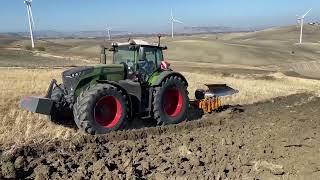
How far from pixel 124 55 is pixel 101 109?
7.11 feet

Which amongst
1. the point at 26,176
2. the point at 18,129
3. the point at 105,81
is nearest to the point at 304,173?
the point at 26,176

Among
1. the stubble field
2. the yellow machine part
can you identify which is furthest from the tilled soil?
the yellow machine part

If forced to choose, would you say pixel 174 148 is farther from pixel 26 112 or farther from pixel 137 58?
pixel 26 112

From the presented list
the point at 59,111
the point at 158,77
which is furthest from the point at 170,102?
the point at 59,111

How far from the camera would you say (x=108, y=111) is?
484 inches

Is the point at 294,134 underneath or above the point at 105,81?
underneath

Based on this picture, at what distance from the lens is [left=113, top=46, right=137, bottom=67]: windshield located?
1350cm

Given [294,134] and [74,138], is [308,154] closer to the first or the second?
[294,134]

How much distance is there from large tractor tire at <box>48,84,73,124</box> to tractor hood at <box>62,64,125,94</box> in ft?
1.04

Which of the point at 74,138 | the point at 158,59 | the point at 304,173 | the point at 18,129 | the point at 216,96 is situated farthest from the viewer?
the point at 216,96

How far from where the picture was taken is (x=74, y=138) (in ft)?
36.6

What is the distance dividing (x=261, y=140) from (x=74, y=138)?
420cm

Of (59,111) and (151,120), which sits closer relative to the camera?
(59,111)

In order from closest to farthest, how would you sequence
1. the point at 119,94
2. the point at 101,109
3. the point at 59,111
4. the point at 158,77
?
the point at 101,109
the point at 119,94
the point at 59,111
the point at 158,77
